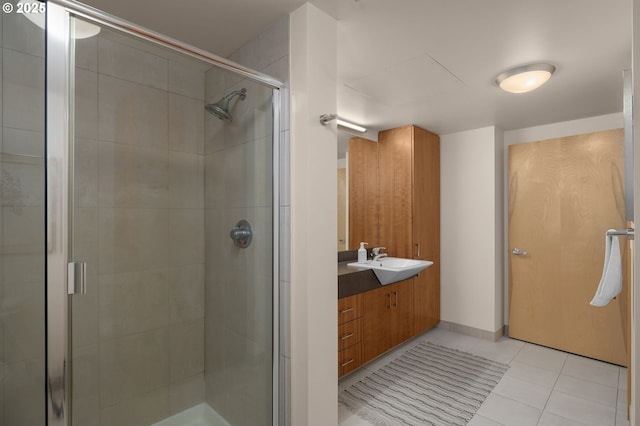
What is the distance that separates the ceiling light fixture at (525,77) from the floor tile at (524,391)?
88.6 inches

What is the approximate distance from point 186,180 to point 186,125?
0.97 feet

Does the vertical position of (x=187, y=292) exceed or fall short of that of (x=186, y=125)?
it falls short

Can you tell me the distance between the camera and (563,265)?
3.16 metres

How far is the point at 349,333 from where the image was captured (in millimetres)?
2502

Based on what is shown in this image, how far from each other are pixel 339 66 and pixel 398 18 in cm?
58

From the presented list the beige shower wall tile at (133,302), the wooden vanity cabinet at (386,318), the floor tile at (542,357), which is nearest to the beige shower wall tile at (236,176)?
the beige shower wall tile at (133,302)

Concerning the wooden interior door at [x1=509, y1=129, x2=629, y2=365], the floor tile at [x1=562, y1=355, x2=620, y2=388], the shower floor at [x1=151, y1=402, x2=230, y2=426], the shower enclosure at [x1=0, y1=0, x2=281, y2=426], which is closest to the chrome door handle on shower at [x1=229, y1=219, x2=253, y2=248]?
the shower enclosure at [x1=0, y1=0, x2=281, y2=426]

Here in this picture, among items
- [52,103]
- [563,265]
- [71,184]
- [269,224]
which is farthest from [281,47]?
[563,265]

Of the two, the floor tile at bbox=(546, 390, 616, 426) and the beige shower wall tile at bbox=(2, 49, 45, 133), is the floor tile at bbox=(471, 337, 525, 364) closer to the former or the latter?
the floor tile at bbox=(546, 390, 616, 426)

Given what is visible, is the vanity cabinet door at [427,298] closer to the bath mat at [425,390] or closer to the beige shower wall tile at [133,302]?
the bath mat at [425,390]

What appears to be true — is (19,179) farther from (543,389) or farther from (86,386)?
(543,389)

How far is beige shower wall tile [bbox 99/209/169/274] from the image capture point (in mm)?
1458

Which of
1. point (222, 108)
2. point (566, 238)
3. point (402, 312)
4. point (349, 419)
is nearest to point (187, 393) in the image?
point (349, 419)

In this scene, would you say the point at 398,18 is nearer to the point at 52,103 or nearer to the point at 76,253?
the point at 52,103
